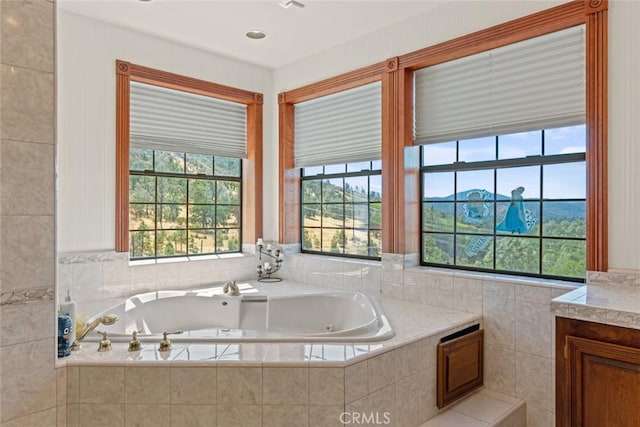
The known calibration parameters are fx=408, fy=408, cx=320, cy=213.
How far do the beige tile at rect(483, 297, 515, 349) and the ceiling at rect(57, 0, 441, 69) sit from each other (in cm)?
208

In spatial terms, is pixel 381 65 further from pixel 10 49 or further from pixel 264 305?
pixel 10 49

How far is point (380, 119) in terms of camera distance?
134 inches

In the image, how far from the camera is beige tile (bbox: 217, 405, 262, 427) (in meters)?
1.78

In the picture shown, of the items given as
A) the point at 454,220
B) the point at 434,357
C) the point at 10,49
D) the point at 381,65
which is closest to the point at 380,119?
the point at 381,65

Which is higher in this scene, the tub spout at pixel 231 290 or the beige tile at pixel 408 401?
the tub spout at pixel 231 290

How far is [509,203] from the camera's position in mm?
2730

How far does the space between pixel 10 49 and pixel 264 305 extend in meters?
2.24

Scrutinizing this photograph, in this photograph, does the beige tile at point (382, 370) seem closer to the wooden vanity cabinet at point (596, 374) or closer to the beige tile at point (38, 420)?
the wooden vanity cabinet at point (596, 374)

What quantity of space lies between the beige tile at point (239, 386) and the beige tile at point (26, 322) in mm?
788

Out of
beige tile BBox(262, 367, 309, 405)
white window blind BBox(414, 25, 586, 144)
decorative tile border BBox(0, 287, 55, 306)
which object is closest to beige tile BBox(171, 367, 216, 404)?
Answer: beige tile BBox(262, 367, 309, 405)

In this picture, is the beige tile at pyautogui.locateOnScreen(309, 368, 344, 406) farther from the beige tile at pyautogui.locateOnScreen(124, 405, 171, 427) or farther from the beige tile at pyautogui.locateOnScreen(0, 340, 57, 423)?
the beige tile at pyautogui.locateOnScreen(0, 340, 57, 423)

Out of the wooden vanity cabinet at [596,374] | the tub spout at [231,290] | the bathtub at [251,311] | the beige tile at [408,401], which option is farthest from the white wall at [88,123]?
the wooden vanity cabinet at [596,374]

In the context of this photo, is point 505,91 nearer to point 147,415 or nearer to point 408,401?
point 408,401

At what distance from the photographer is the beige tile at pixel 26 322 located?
5.57ft
